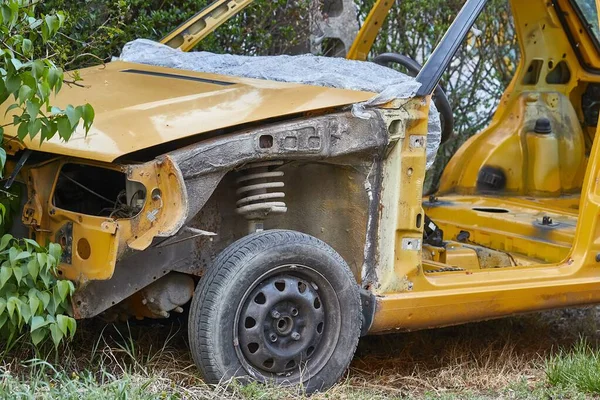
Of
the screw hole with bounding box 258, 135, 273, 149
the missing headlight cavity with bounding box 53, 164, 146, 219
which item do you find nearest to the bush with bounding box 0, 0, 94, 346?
the missing headlight cavity with bounding box 53, 164, 146, 219

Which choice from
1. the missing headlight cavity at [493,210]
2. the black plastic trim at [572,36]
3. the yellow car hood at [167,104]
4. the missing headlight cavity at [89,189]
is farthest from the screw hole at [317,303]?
the black plastic trim at [572,36]

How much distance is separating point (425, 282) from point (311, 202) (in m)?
0.64

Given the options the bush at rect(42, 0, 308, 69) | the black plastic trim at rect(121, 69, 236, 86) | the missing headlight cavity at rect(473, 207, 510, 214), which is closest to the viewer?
the black plastic trim at rect(121, 69, 236, 86)

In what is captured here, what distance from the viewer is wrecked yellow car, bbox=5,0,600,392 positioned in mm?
3986

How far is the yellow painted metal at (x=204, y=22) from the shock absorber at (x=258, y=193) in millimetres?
1771

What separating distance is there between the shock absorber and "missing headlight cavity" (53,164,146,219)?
516 mm

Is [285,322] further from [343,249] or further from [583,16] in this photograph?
[583,16]

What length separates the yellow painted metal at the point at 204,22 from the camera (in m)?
5.92

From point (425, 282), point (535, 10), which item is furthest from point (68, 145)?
point (535, 10)

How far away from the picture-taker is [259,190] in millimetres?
4301

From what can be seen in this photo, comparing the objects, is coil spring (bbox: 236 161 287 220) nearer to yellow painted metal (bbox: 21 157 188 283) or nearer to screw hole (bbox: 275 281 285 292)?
screw hole (bbox: 275 281 285 292)

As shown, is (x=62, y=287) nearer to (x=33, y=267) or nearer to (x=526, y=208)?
Result: (x=33, y=267)

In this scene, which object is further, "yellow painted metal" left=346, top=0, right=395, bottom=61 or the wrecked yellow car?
"yellow painted metal" left=346, top=0, right=395, bottom=61

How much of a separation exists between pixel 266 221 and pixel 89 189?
0.81 m
